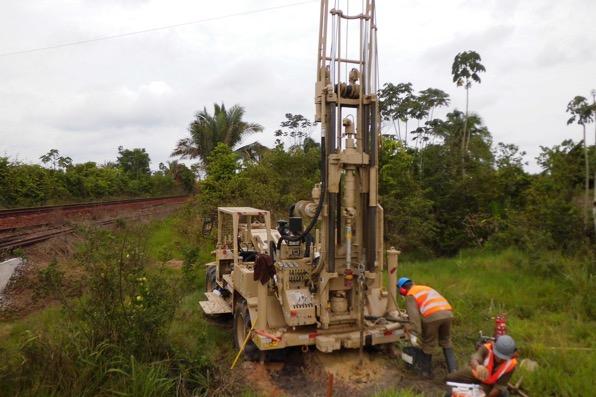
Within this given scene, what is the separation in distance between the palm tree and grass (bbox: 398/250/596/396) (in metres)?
14.8

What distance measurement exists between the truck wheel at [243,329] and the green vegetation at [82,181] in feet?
61.4

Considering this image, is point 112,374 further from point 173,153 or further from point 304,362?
point 173,153

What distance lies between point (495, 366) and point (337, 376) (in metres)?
2.12

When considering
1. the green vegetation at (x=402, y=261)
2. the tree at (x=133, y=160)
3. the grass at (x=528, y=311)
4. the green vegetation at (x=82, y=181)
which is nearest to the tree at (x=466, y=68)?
the green vegetation at (x=402, y=261)

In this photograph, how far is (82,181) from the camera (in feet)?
93.4

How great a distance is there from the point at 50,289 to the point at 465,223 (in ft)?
43.8

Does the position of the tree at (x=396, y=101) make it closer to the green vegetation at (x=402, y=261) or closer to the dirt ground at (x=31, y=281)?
the green vegetation at (x=402, y=261)

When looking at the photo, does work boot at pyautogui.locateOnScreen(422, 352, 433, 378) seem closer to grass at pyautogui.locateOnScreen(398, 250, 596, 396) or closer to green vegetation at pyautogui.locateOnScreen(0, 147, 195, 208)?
grass at pyautogui.locateOnScreen(398, 250, 596, 396)

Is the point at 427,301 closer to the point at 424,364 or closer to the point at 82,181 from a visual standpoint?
the point at 424,364

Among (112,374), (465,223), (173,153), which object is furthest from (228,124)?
(112,374)

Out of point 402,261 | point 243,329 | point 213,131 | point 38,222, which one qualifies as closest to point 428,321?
point 243,329

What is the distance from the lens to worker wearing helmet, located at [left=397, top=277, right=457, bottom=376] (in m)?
5.43

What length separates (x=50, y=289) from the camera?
5.19 m

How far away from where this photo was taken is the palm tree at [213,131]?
24.5m
